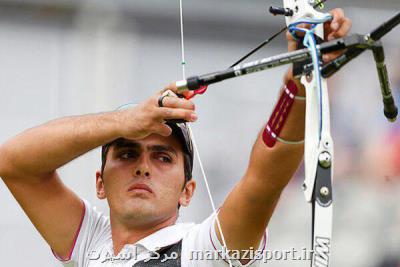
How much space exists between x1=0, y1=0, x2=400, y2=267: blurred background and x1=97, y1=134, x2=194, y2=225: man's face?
110cm

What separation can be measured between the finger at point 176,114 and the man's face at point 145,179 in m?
0.34

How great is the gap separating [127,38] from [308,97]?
2078mm

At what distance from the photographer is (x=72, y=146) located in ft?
8.47

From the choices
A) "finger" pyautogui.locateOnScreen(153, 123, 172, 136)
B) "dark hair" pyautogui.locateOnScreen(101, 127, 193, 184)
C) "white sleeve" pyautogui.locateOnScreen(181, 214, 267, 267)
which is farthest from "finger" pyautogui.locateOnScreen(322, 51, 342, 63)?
"dark hair" pyautogui.locateOnScreen(101, 127, 193, 184)

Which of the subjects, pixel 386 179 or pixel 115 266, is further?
pixel 386 179

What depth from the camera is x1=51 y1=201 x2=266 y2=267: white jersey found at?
2455 millimetres

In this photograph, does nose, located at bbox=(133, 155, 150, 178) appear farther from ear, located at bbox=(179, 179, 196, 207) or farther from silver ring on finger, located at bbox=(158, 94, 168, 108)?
silver ring on finger, located at bbox=(158, 94, 168, 108)

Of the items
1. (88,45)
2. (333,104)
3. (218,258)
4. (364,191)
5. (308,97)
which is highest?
(88,45)

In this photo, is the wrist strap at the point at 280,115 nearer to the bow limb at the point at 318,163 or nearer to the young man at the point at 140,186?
the young man at the point at 140,186

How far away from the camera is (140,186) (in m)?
2.58

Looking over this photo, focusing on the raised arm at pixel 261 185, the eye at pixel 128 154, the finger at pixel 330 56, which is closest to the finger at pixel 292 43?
the raised arm at pixel 261 185

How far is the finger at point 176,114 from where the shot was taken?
2266mm

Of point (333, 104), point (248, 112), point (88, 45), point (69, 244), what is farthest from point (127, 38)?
point (69, 244)

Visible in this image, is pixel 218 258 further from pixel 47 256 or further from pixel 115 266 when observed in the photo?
pixel 47 256
